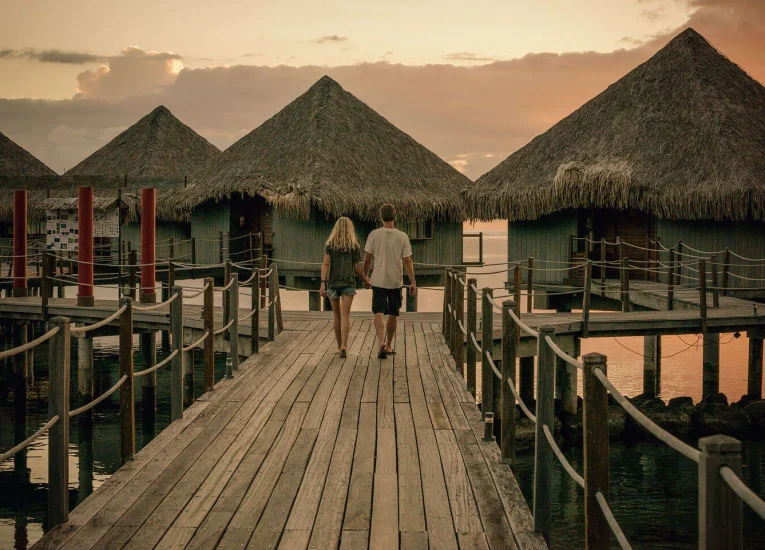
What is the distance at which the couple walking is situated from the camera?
372 inches

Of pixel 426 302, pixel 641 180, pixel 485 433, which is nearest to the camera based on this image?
pixel 485 433

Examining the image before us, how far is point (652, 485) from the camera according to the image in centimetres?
1344

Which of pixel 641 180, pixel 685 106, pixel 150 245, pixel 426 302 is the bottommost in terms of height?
pixel 426 302

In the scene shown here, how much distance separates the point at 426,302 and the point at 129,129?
30026 millimetres

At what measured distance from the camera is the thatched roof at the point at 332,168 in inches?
918

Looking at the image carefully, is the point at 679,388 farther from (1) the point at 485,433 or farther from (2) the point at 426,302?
(2) the point at 426,302

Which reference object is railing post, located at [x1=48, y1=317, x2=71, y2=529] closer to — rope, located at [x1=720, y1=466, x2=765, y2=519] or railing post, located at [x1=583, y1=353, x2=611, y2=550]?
railing post, located at [x1=583, y1=353, x2=611, y2=550]

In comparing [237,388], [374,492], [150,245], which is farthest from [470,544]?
[150,245]

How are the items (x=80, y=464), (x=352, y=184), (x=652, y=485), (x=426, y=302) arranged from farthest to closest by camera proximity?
(x=426, y=302) < (x=352, y=184) < (x=80, y=464) < (x=652, y=485)

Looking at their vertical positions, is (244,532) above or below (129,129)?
below

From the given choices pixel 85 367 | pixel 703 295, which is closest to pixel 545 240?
pixel 703 295

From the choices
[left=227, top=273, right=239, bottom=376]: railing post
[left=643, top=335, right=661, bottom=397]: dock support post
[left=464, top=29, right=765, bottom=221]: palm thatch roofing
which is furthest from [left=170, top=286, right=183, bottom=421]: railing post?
[left=464, top=29, right=765, bottom=221]: palm thatch roofing

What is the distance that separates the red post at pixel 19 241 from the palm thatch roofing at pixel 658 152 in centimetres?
1133

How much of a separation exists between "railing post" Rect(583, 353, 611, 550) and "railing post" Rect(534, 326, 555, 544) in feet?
2.53
